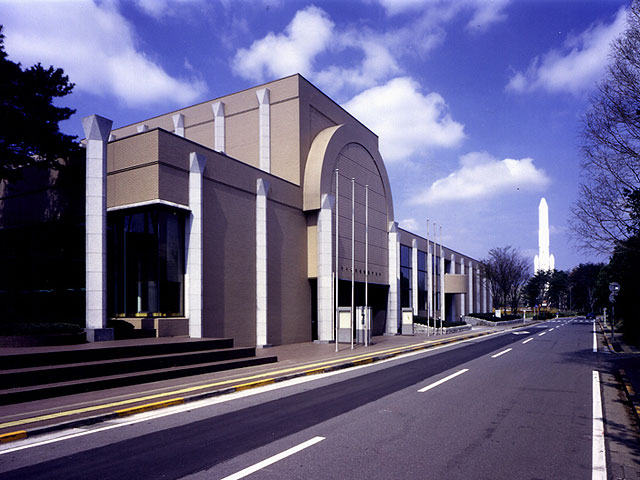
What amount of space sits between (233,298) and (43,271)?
9.55m

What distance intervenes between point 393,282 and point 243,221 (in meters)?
18.2

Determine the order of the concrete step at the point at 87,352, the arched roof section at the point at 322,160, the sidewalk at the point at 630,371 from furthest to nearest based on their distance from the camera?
1. the arched roof section at the point at 322,160
2. the concrete step at the point at 87,352
3. the sidewalk at the point at 630,371

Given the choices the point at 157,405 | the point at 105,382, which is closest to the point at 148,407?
the point at 157,405

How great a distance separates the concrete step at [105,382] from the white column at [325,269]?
11153 mm

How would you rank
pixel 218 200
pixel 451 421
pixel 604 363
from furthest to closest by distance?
pixel 218 200
pixel 604 363
pixel 451 421

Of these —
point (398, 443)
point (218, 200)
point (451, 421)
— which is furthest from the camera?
point (218, 200)

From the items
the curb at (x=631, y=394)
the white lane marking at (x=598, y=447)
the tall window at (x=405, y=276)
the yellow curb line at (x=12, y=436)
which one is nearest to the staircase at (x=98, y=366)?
the yellow curb line at (x=12, y=436)

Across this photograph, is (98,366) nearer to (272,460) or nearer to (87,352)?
(87,352)

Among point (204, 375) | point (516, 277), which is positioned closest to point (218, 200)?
point (204, 375)

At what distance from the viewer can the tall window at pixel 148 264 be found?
19078 mm

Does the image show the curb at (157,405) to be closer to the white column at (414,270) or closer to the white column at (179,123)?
the white column at (179,123)

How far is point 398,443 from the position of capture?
6801mm

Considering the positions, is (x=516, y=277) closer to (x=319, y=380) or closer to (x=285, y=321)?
(x=285, y=321)

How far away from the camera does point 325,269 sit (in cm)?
2755
